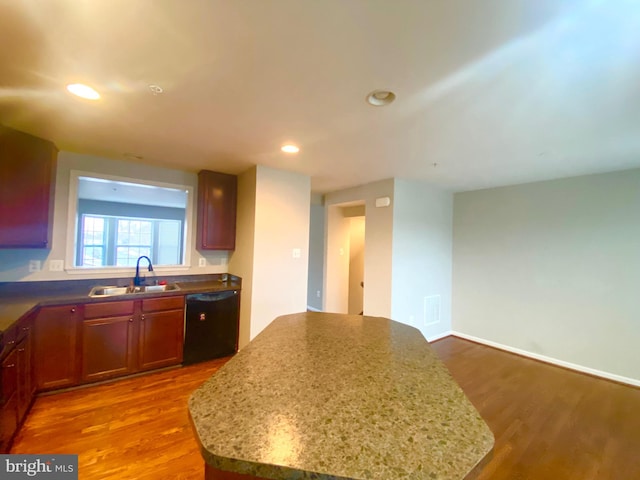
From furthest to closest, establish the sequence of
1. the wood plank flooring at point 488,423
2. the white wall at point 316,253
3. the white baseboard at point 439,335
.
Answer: the white wall at point 316,253 < the white baseboard at point 439,335 < the wood plank flooring at point 488,423

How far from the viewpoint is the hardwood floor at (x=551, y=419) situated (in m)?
1.75

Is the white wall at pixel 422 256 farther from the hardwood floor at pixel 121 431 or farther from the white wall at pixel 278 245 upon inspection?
the hardwood floor at pixel 121 431

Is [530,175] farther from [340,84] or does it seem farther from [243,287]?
[243,287]

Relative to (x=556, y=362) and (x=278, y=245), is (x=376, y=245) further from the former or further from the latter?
(x=556, y=362)

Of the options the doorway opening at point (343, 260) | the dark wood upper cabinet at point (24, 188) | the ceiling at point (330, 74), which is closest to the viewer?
the ceiling at point (330, 74)

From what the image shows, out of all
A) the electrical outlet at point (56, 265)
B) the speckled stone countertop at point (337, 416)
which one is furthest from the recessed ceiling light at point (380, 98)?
the electrical outlet at point (56, 265)

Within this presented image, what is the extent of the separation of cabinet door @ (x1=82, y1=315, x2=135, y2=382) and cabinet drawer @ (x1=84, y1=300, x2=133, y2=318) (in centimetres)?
4

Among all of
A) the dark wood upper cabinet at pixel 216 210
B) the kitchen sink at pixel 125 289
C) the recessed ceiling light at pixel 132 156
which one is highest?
the recessed ceiling light at pixel 132 156

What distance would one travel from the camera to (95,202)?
19.7 feet

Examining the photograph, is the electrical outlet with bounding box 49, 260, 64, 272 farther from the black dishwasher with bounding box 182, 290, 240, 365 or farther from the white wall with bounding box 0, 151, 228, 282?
the black dishwasher with bounding box 182, 290, 240, 365

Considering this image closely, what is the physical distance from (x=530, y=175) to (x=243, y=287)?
3894 millimetres

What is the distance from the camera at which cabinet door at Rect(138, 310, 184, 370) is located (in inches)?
105

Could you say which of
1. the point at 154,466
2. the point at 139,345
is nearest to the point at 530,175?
the point at 154,466

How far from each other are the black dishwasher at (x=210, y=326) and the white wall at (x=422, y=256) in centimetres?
212
